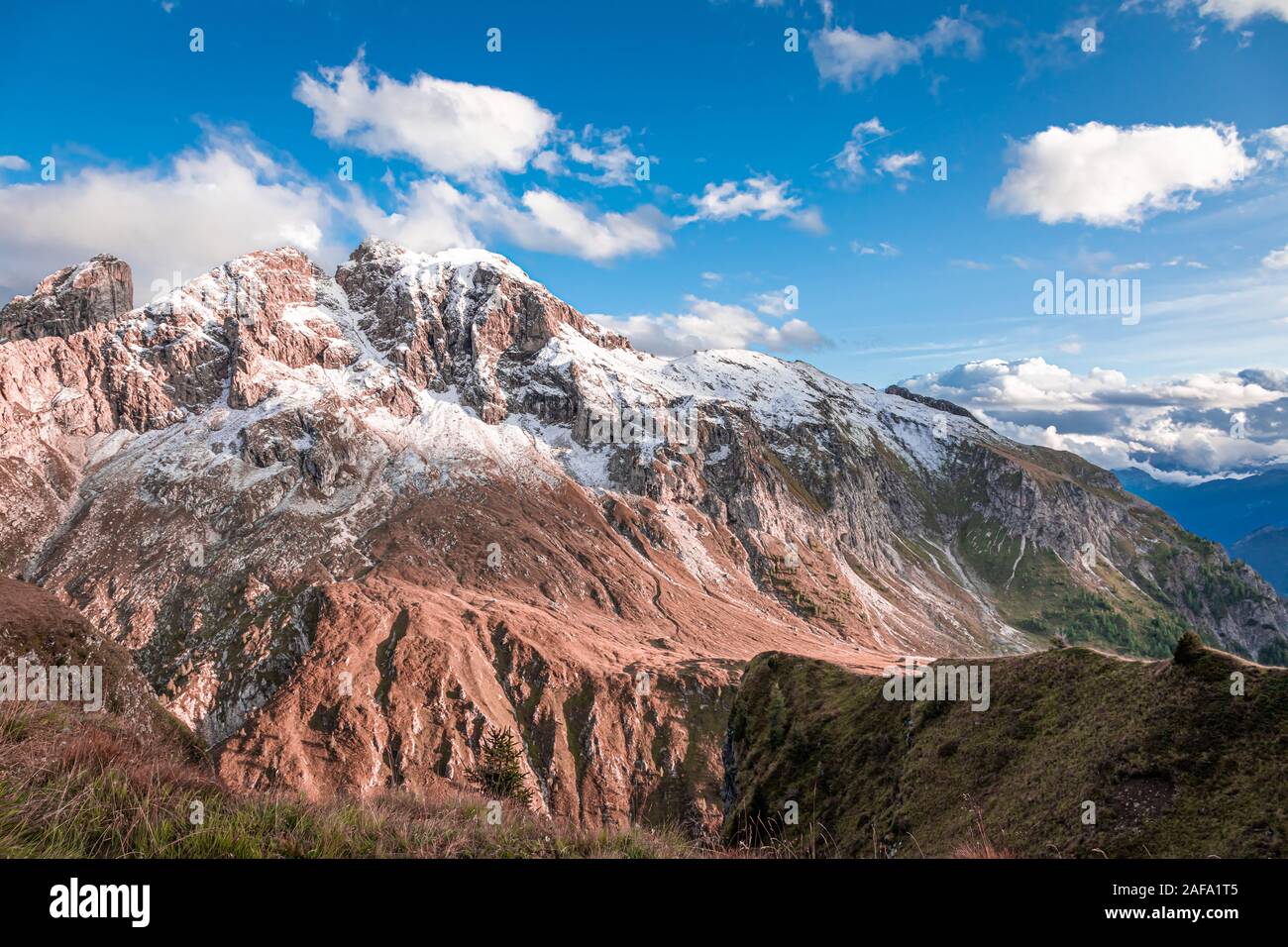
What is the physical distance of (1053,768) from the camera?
736 inches

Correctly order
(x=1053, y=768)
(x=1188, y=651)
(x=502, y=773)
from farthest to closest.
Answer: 1. (x=502, y=773)
2. (x=1188, y=651)
3. (x=1053, y=768)

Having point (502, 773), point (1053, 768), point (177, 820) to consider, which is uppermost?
point (177, 820)

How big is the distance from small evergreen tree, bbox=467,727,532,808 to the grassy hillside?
22.8ft

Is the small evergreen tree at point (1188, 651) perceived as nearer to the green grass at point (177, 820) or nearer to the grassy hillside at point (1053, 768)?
the grassy hillside at point (1053, 768)

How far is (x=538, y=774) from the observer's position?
124 meters

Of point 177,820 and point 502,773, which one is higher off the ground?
point 177,820

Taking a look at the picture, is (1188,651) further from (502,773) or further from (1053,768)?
(502,773)

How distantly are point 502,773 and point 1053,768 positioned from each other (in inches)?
700

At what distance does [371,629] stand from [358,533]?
59840mm

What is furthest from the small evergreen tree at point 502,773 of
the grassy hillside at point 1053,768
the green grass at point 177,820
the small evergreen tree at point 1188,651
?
the small evergreen tree at point 1188,651

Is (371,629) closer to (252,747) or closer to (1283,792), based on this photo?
(252,747)

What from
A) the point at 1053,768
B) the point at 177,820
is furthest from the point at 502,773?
the point at 177,820

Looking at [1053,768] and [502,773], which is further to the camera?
[502,773]
